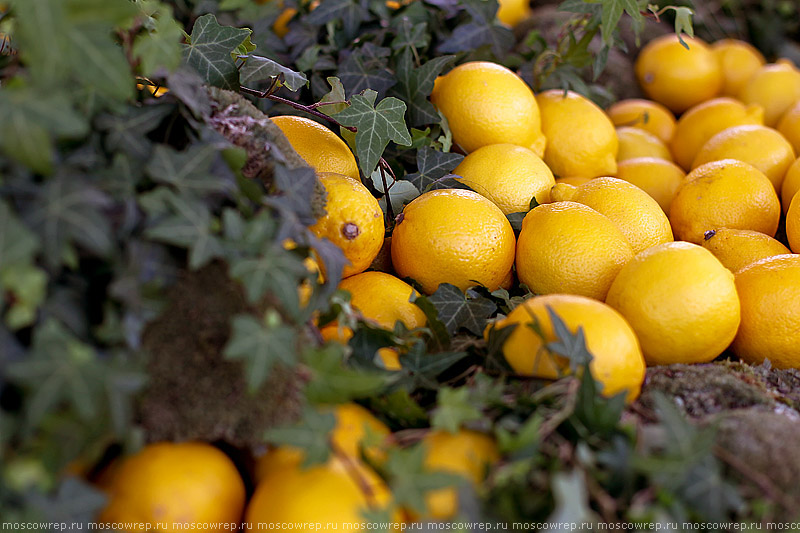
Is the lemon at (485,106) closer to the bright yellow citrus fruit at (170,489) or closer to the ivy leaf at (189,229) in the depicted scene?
the ivy leaf at (189,229)

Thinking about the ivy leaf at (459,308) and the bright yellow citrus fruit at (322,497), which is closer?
the bright yellow citrus fruit at (322,497)

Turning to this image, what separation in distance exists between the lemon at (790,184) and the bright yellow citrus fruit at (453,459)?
99cm

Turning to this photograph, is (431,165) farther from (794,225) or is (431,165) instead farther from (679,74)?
(679,74)

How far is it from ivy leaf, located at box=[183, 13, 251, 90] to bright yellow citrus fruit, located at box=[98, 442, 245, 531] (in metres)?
0.67

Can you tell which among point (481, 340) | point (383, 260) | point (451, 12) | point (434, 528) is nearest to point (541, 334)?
point (481, 340)

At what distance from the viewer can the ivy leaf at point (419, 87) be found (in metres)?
1.35

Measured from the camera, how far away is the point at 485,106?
1.33m

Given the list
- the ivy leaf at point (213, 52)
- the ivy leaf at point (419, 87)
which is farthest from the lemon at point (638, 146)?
the ivy leaf at point (213, 52)

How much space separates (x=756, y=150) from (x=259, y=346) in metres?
1.29

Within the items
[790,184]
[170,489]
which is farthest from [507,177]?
[170,489]

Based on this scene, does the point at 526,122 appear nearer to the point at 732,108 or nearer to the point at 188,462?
the point at 732,108

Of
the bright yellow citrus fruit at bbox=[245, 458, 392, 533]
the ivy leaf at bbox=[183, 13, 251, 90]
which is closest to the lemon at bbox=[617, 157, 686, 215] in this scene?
the ivy leaf at bbox=[183, 13, 251, 90]

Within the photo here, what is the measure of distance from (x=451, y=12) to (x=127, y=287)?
130cm

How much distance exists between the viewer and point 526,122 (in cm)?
138
